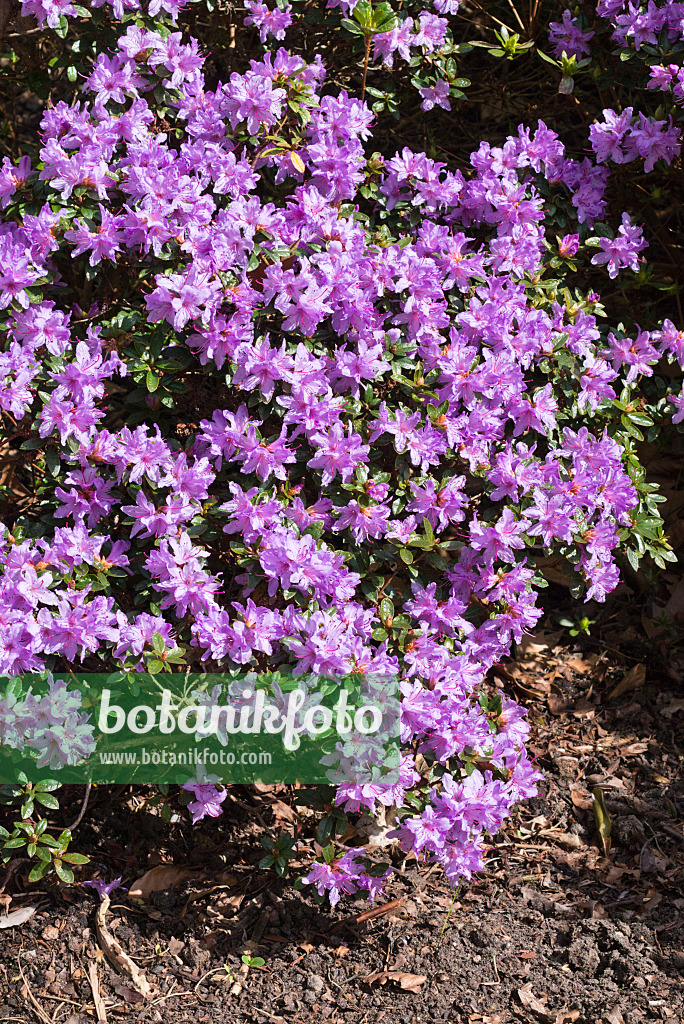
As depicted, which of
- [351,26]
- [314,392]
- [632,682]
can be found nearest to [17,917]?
[314,392]

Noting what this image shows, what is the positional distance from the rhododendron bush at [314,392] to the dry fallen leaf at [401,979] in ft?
0.71

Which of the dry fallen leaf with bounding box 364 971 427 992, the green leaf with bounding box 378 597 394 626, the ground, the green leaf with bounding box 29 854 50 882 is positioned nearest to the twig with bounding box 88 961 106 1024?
the ground

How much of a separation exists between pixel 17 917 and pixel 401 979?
3.16 feet

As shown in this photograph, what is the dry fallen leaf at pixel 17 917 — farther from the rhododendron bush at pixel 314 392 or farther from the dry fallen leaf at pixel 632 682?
the dry fallen leaf at pixel 632 682

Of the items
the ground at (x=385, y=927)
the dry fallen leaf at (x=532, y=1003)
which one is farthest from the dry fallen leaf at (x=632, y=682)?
the dry fallen leaf at (x=532, y=1003)

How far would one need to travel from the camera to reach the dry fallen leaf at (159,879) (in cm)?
238

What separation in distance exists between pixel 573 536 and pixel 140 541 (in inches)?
43.4

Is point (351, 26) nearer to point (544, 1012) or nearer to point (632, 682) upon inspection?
point (632, 682)

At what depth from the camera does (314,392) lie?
219 centimetres

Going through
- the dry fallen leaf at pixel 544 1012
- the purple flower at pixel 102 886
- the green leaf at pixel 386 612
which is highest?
the green leaf at pixel 386 612

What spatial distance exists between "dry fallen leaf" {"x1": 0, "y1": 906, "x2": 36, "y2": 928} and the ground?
0.05 feet

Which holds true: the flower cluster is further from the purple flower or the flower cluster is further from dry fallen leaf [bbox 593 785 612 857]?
dry fallen leaf [bbox 593 785 612 857]

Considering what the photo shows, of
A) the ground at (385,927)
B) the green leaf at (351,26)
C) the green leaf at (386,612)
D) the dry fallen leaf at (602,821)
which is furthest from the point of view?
the dry fallen leaf at (602,821)

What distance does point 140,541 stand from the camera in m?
2.29
